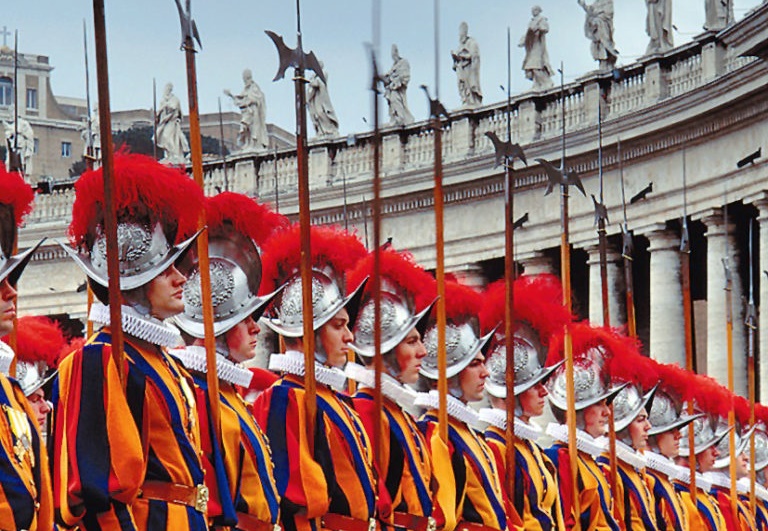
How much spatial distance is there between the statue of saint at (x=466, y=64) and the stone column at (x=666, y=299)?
7.87m

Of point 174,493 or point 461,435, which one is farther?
point 461,435

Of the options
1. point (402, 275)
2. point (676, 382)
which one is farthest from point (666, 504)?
point (402, 275)

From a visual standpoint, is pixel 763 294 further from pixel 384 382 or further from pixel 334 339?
pixel 334 339

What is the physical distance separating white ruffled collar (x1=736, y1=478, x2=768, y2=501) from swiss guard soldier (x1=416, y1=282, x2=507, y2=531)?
10541mm

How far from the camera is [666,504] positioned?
867 inches

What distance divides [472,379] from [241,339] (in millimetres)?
3904

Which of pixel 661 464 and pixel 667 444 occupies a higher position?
pixel 667 444

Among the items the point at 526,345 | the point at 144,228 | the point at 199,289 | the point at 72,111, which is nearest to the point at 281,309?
the point at 199,289

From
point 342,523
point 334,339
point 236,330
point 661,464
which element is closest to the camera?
point 236,330

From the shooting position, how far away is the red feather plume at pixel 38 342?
48.0 feet

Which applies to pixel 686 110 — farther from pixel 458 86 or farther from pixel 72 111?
pixel 72 111

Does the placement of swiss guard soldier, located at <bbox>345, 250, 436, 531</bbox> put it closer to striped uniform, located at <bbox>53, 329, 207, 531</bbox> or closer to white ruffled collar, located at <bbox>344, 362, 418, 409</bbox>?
white ruffled collar, located at <bbox>344, 362, 418, 409</bbox>

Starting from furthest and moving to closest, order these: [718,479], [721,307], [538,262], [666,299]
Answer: [538,262]
[666,299]
[721,307]
[718,479]

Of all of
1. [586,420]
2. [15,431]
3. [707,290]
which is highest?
[707,290]
